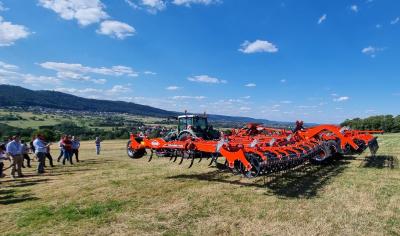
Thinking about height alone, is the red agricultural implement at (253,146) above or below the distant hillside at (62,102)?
below

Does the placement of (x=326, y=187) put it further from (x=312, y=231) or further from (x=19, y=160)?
(x=19, y=160)

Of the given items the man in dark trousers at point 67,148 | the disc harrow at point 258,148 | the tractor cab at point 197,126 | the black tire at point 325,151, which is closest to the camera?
the disc harrow at point 258,148

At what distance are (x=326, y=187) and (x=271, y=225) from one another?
12.2 ft

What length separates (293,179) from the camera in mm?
10617

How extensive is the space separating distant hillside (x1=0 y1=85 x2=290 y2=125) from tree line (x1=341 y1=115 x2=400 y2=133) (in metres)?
70.6

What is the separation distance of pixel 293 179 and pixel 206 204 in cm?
382

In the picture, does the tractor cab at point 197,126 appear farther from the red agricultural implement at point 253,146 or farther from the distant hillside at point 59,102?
the distant hillside at point 59,102

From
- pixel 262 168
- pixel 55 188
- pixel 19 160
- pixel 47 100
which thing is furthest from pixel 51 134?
pixel 47 100

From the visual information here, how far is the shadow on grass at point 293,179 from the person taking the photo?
9000mm

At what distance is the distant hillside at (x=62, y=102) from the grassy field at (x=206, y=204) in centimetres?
12239

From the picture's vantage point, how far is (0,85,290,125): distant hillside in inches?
5502

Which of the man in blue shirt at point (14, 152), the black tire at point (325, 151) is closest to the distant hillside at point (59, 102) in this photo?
the man in blue shirt at point (14, 152)

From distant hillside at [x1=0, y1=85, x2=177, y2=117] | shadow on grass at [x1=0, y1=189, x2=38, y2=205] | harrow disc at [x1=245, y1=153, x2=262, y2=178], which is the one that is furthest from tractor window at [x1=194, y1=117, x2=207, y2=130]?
distant hillside at [x1=0, y1=85, x2=177, y2=117]

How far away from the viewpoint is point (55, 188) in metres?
10.2
